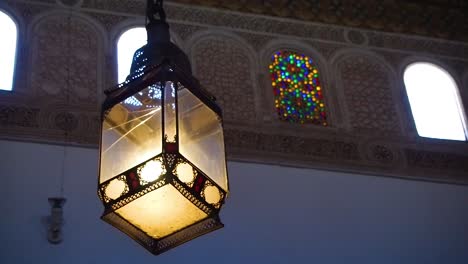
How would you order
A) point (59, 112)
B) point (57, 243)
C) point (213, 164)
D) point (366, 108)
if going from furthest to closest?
point (366, 108), point (59, 112), point (57, 243), point (213, 164)

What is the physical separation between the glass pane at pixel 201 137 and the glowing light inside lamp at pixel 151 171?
0.09 metres

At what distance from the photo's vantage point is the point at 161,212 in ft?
7.98

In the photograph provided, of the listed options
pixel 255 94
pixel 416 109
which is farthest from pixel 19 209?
pixel 416 109

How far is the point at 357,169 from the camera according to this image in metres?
5.30

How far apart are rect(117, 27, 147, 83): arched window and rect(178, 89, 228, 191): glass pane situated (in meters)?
2.73

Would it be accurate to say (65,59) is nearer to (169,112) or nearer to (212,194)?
(169,112)

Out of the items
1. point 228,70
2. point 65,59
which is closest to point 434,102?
point 228,70

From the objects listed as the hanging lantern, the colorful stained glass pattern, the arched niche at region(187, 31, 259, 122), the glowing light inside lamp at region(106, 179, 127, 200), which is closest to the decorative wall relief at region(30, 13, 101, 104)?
the arched niche at region(187, 31, 259, 122)

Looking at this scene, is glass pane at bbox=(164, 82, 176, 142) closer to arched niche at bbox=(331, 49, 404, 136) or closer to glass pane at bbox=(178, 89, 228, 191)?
glass pane at bbox=(178, 89, 228, 191)

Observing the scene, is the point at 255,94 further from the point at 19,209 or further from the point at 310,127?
the point at 19,209

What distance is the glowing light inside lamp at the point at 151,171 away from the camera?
2322mm

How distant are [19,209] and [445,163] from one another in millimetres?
2931

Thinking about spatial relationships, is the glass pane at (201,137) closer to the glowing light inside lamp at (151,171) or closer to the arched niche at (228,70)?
the glowing light inside lamp at (151,171)

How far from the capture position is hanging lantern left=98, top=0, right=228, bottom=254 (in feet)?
7.70
